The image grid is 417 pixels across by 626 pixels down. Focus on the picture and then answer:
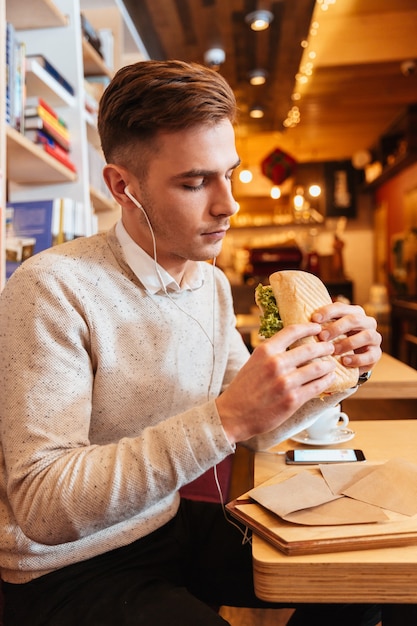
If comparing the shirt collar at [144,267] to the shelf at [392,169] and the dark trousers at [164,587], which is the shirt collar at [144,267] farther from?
the shelf at [392,169]

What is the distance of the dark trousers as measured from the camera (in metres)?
0.96

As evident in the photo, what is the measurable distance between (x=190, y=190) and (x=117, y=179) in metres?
0.19

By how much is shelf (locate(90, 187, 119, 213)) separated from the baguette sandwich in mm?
1969

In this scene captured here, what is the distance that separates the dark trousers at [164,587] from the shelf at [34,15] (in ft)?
6.58

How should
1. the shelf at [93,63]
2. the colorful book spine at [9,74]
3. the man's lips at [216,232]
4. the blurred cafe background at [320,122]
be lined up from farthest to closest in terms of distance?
the blurred cafe background at [320,122], the shelf at [93,63], the colorful book spine at [9,74], the man's lips at [216,232]

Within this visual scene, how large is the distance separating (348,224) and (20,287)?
1057 cm

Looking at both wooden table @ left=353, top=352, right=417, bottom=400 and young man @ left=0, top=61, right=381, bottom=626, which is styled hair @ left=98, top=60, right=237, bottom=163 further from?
wooden table @ left=353, top=352, right=417, bottom=400

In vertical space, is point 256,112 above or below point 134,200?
above

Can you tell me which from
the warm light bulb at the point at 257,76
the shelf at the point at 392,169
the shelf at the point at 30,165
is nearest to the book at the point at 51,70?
the shelf at the point at 30,165

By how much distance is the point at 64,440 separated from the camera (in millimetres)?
953

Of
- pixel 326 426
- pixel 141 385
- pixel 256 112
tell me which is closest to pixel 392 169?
pixel 256 112

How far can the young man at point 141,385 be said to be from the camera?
2.93 ft

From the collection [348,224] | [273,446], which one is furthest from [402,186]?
[273,446]

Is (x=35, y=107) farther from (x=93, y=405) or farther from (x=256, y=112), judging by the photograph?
(x=256, y=112)
